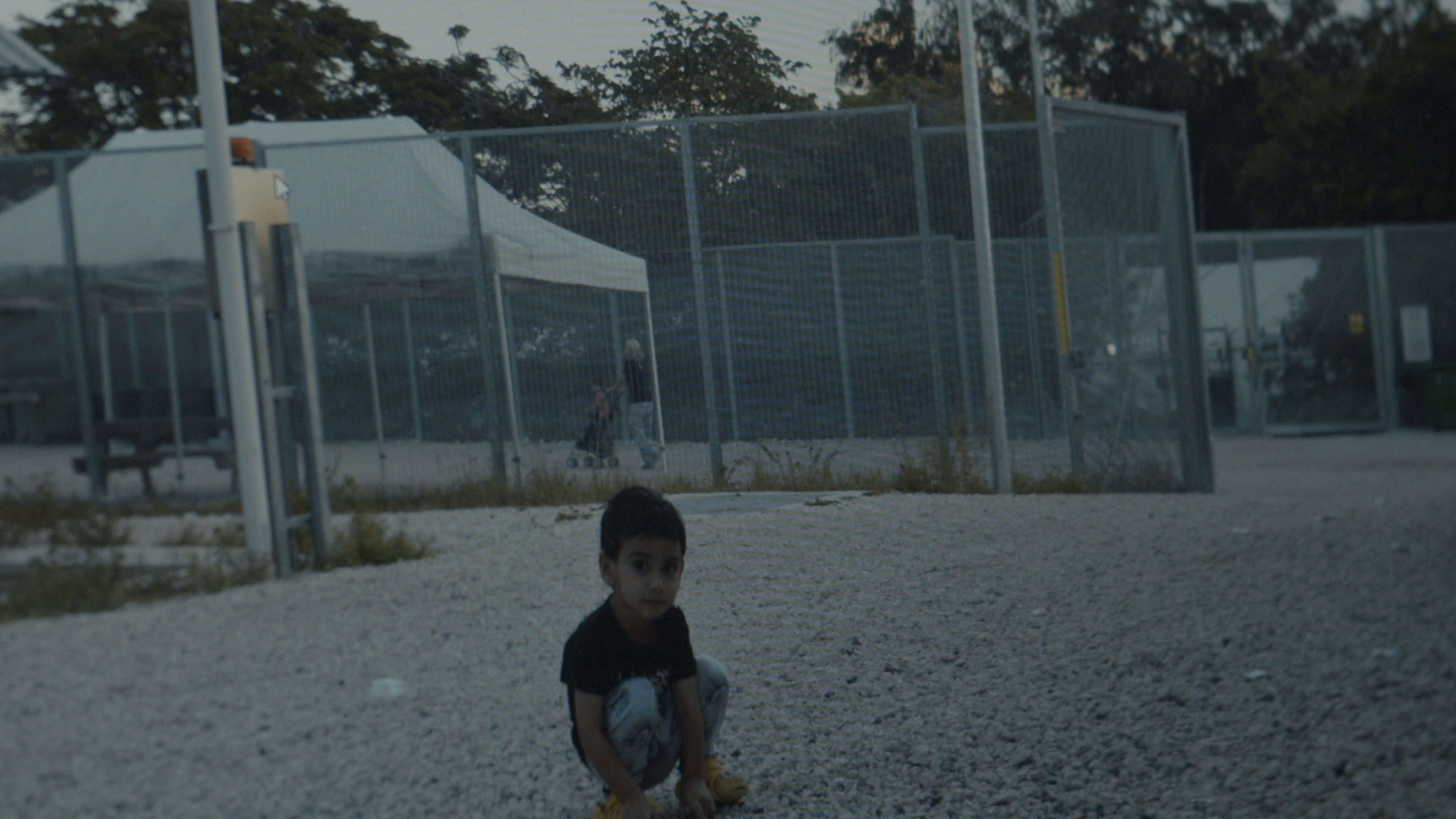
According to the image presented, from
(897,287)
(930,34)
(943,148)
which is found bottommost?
(897,287)

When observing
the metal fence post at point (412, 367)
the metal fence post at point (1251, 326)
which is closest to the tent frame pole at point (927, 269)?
the metal fence post at point (412, 367)

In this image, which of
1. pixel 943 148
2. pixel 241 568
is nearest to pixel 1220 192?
pixel 943 148

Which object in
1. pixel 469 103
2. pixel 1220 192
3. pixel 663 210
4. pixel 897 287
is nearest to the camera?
pixel 469 103

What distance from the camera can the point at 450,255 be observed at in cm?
203

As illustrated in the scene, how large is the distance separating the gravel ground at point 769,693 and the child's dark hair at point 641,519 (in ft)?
0.53

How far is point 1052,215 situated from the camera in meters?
3.00

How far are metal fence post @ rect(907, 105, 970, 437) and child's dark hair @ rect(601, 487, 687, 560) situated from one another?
515 mm

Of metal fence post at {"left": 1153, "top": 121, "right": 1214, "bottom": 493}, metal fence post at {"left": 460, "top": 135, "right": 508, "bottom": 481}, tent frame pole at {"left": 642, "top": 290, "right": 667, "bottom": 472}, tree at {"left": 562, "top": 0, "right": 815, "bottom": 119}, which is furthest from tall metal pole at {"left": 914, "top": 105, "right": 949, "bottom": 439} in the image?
metal fence post at {"left": 1153, "top": 121, "right": 1214, "bottom": 493}

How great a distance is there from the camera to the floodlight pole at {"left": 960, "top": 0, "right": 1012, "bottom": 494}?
236 centimetres

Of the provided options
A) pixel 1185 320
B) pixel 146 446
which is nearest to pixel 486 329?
pixel 146 446

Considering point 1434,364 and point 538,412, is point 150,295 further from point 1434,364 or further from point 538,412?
point 1434,364

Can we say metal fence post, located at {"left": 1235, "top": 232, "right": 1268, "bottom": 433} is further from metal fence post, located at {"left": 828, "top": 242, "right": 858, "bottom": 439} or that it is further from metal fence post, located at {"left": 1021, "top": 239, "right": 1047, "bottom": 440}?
metal fence post, located at {"left": 828, "top": 242, "right": 858, "bottom": 439}

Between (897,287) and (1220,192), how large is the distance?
3.20 meters

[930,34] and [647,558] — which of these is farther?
[930,34]
